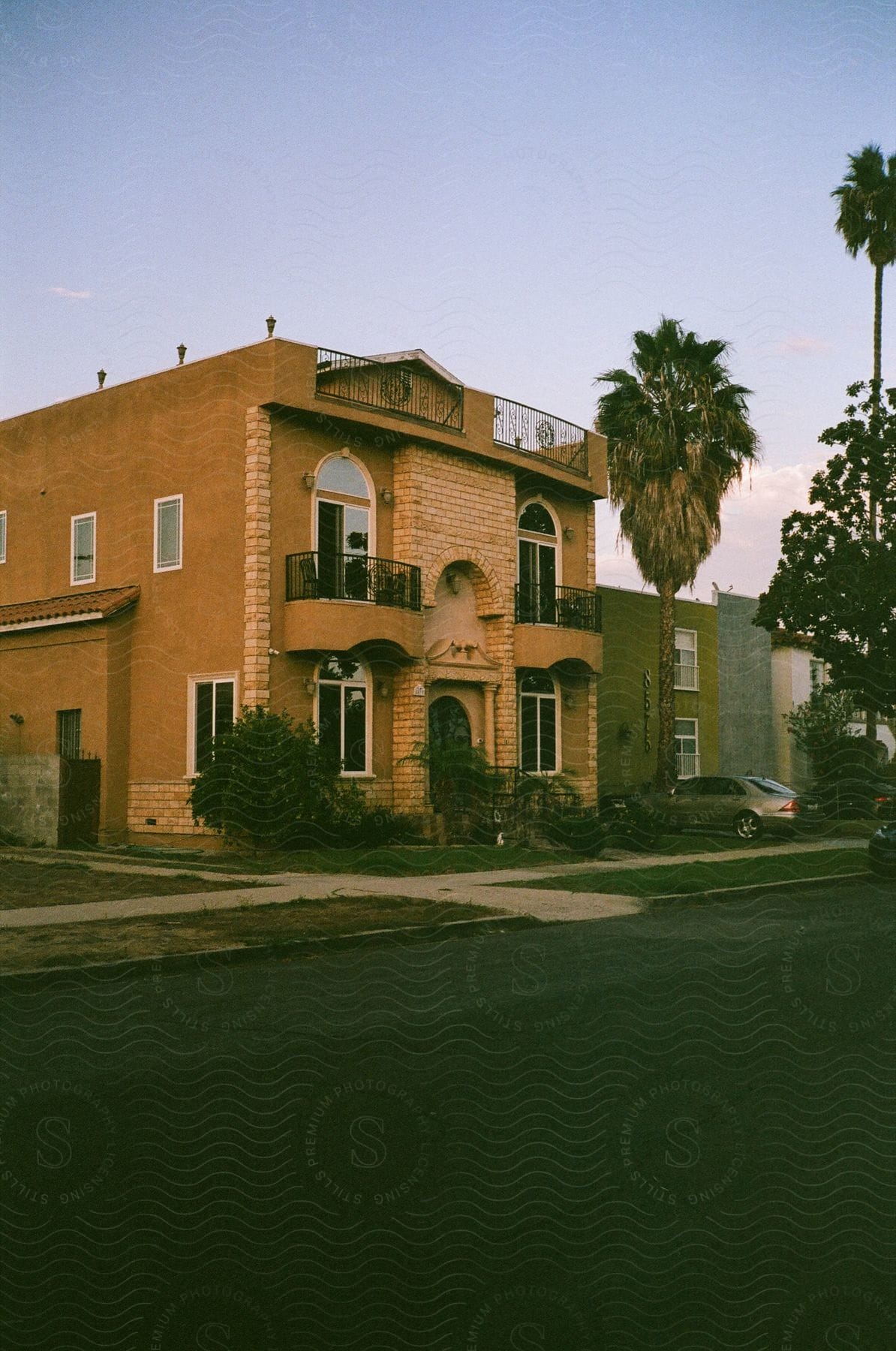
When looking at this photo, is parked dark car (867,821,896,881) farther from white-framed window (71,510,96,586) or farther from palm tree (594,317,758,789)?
white-framed window (71,510,96,586)

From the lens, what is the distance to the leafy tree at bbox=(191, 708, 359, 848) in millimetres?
20094

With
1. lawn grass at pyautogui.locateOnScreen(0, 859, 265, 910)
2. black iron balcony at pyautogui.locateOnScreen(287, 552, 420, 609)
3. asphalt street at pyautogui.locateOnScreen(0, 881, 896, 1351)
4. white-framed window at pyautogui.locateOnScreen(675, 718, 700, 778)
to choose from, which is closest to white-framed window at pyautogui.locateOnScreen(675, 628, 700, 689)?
white-framed window at pyautogui.locateOnScreen(675, 718, 700, 778)

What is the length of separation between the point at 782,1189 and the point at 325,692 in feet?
60.7

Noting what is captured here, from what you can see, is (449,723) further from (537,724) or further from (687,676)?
(687,676)

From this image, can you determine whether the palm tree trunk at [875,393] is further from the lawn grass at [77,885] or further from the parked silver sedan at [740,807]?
the lawn grass at [77,885]

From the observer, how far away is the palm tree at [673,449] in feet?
97.2

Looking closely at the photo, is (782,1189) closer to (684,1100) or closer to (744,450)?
(684,1100)

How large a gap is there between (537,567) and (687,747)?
36.5 feet

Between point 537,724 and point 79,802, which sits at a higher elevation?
point 537,724

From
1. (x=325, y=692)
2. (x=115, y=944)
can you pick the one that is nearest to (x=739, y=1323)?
(x=115, y=944)

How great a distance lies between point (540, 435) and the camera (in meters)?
27.3

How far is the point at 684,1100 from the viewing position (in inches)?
211

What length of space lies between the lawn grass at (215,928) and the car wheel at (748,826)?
1413cm

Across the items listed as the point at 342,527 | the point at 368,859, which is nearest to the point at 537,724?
the point at 342,527
